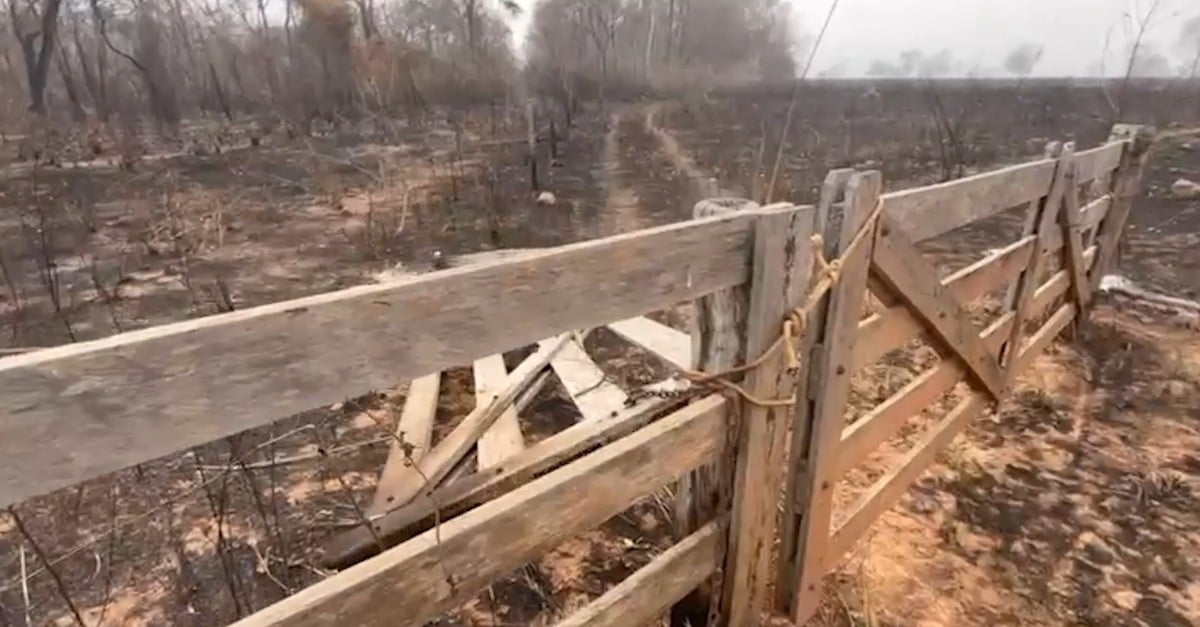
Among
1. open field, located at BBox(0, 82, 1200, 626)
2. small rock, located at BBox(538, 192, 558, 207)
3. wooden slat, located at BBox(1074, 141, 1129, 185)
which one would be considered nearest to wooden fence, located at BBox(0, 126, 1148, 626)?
open field, located at BBox(0, 82, 1200, 626)

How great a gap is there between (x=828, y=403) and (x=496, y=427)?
1.87 meters

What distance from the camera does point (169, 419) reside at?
110cm

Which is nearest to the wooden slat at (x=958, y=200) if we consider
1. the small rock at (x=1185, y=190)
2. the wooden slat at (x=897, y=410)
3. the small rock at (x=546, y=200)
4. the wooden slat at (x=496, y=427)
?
the wooden slat at (x=897, y=410)

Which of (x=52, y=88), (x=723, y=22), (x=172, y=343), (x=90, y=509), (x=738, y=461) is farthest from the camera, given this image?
(x=723, y=22)

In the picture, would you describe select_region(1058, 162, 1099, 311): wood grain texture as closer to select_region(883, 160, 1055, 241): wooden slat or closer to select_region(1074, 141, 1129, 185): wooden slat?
select_region(1074, 141, 1129, 185): wooden slat

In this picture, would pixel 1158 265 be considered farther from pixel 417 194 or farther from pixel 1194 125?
pixel 1194 125

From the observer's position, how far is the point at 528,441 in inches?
165

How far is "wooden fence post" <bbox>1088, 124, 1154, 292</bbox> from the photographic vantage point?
540 centimetres

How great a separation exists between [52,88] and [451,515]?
32.4m

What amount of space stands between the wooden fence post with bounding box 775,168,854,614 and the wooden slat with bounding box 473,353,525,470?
123 centimetres

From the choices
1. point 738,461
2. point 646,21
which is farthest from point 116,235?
point 646,21

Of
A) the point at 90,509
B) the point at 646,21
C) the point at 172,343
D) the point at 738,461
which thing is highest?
the point at 646,21

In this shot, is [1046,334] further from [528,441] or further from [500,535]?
[500,535]

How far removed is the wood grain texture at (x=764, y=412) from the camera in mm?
2027
